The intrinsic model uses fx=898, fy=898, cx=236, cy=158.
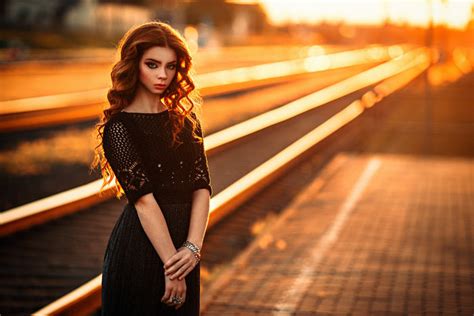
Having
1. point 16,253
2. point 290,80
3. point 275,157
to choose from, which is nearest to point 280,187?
point 275,157

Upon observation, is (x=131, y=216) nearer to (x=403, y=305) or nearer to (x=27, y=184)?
(x=403, y=305)

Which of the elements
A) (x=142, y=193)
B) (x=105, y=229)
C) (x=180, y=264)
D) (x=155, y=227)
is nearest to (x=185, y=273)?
(x=180, y=264)

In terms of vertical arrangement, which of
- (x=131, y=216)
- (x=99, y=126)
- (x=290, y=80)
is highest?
(x=99, y=126)

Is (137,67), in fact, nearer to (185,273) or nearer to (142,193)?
(142,193)

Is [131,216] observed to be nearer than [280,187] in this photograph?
Yes

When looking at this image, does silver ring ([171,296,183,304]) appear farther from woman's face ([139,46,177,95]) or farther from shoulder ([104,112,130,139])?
woman's face ([139,46,177,95])

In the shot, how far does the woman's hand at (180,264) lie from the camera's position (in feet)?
10.4

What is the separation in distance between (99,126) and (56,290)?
131 inches

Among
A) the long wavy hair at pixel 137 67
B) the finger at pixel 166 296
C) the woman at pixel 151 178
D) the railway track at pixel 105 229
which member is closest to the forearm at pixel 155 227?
the woman at pixel 151 178

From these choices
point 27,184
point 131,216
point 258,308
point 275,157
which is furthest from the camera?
point 275,157

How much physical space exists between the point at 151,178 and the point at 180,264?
0.32 meters

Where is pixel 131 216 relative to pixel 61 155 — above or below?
above

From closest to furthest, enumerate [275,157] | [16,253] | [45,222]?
[16,253] < [45,222] < [275,157]

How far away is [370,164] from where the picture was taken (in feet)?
48.3
